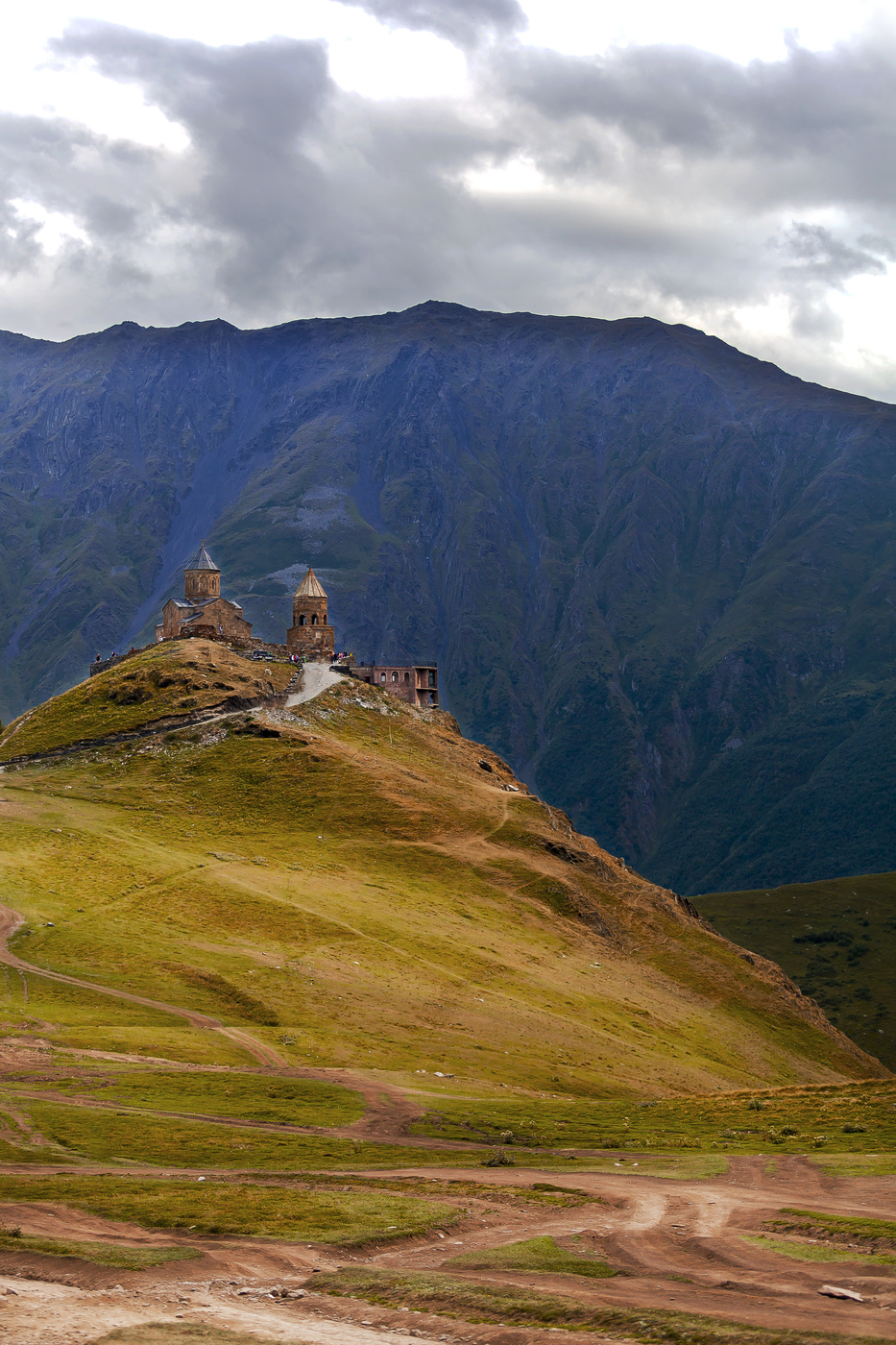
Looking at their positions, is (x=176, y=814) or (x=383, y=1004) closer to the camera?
(x=383, y=1004)

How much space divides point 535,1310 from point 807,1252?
9749mm

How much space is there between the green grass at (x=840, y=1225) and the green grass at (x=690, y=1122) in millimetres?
14127

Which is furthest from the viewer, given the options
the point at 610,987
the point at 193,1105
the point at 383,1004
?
the point at 610,987

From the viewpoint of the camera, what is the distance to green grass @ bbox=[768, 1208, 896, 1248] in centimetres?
4088

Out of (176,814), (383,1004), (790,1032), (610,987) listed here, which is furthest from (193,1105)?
(790,1032)

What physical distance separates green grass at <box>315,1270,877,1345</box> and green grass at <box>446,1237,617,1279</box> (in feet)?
5.18

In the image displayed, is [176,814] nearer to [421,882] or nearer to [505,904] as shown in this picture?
[421,882]

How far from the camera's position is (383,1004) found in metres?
93.9

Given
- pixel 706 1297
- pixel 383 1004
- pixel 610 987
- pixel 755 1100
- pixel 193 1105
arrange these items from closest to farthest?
1. pixel 706 1297
2. pixel 193 1105
3. pixel 755 1100
4. pixel 383 1004
5. pixel 610 987

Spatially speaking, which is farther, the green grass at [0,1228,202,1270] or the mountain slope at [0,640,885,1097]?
the mountain slope at [0,640,885,1097]

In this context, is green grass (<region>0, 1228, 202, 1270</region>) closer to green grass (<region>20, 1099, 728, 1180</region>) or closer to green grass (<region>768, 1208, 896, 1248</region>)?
green grass (<region>20, 1099, 728, 1180</region>)

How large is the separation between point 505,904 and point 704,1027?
73.7 feet

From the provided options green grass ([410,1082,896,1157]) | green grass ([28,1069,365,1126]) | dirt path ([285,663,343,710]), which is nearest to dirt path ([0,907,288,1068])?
green grass ([28,1069,365,1126])

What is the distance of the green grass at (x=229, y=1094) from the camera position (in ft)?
213
